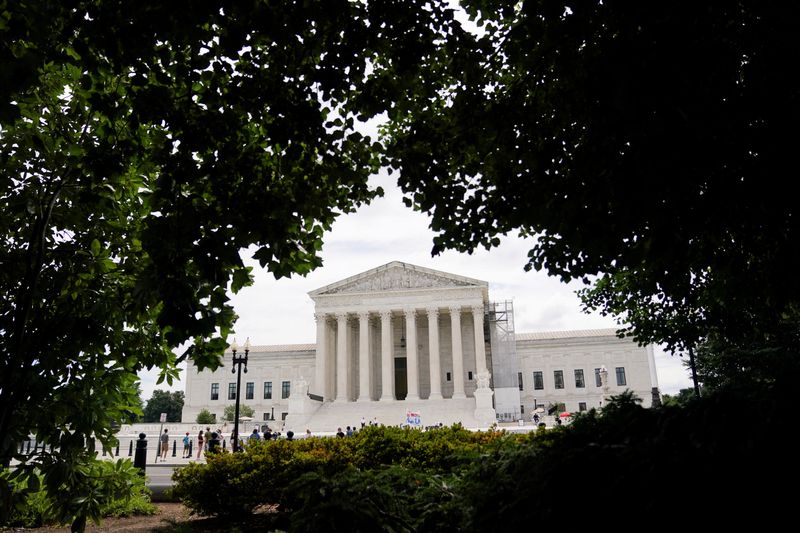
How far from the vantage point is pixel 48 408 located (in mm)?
5883

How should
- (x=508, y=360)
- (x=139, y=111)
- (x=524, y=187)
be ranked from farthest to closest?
(x=508, y=360), (x=524, y=187), (x=139, y=111)

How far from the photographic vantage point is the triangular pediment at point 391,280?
196 ft

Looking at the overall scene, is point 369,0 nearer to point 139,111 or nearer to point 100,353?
point 139,111

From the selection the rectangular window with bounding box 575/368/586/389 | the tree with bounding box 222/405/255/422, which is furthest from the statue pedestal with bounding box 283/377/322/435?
the rectangular window with bounding box 575/368/586/389

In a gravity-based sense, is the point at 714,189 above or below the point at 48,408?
above

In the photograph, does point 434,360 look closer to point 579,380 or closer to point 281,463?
point 579,380

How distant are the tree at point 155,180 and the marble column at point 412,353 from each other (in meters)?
51.2

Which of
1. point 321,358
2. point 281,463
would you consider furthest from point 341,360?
point 281,463

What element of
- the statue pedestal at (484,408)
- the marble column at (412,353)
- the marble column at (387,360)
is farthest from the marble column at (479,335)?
the marble column at (387,360)

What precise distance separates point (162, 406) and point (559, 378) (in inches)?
2767

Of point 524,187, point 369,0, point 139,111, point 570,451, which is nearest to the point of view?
point 570,451

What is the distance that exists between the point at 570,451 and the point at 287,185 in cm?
457

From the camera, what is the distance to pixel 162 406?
3927 inches

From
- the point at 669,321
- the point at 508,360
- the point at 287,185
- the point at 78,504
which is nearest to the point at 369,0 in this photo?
Answer: the point at 287,185
